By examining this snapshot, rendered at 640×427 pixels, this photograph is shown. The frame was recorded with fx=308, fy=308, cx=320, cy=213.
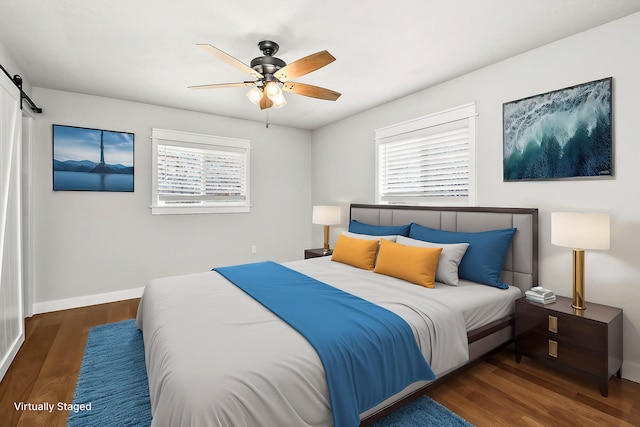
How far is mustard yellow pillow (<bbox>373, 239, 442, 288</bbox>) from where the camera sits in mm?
2574

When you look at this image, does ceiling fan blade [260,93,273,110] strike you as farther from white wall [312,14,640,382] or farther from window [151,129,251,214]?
window [151,129,251,214]

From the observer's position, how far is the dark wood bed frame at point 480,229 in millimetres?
1961

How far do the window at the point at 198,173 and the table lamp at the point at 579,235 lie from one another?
3989mm

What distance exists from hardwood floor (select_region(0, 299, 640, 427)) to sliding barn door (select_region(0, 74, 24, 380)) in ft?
0.63

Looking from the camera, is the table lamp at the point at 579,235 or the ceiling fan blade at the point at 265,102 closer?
the table lamp at the point at 579,235

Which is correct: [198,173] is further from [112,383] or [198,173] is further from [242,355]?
[242,355]

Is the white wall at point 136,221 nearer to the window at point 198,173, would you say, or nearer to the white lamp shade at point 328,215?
the window at point 198,173

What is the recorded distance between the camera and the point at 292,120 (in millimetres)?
4918

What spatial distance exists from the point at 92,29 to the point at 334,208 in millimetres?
3235

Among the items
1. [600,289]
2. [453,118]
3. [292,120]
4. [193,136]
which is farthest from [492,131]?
[193,136]

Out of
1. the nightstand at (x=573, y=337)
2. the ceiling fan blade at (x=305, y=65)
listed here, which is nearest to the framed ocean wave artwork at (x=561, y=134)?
the nightstand at (x=573, y=337)

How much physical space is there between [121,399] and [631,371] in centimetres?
353

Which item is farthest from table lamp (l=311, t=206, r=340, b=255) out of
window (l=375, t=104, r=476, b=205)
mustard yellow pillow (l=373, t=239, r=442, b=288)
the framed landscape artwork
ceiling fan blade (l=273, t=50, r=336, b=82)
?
the framed landscape artwork

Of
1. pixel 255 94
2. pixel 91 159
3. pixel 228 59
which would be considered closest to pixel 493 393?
pixel 255 94
